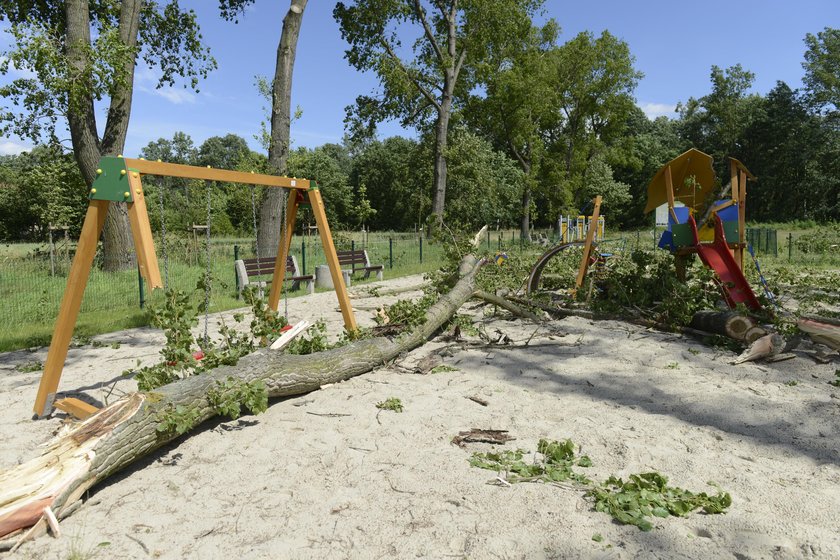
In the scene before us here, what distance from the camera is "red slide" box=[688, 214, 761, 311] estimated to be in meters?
6.79

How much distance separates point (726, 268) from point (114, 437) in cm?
668

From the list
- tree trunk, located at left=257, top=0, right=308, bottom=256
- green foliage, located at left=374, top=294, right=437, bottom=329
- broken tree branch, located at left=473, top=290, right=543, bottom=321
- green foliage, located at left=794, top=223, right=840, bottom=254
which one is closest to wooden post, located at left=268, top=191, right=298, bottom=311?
green foliage, located at left=374, top=294, right=437, bottom=329

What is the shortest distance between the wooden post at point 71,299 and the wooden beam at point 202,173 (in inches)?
14.5

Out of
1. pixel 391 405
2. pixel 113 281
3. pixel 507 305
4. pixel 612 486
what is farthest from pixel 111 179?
pixel 113 281

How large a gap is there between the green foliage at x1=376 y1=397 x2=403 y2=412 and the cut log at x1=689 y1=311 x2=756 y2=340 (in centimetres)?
393

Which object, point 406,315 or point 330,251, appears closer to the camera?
point 330,251

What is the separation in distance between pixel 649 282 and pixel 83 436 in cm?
681

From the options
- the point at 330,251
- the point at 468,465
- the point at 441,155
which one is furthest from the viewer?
the point at 441,155

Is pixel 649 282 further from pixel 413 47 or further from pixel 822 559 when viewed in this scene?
pixel 413 47

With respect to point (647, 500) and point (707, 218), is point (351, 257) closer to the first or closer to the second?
point (707, 218)

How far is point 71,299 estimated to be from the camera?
417cm

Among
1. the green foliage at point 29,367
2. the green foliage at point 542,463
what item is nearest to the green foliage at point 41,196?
the green foliage at point 29,367

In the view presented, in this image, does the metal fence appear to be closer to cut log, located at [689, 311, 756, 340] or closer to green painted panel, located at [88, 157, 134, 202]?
cut log, located at [689, 311, 756, 340]

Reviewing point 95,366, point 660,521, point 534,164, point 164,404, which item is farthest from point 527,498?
point 534,164
